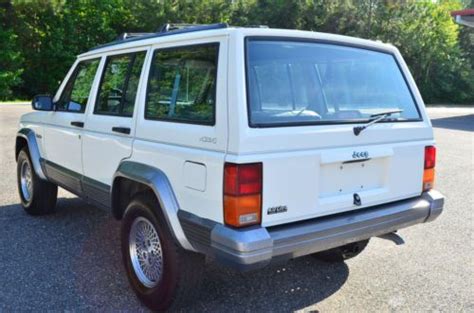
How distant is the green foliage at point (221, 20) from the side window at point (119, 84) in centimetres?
2083

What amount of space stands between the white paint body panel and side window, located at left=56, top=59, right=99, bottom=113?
29.0 inches

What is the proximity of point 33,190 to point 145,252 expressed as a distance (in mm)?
2536

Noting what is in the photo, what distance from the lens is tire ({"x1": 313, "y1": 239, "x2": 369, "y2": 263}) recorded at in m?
4.19

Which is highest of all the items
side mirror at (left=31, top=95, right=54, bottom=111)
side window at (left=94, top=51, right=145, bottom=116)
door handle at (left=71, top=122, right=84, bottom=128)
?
side window at (left=94, top=51, right=145, bottom=116)

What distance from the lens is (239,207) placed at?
2695mm

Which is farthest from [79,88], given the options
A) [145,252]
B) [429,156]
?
[429,156]

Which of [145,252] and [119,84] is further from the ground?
[119,84]

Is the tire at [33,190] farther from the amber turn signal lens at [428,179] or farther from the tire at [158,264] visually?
the amber turn signal lens at [428,179]

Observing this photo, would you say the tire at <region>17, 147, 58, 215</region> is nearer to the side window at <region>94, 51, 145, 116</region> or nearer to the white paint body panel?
the side window at <region>94, 51, 145, 116</region>

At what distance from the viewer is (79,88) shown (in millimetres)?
4684

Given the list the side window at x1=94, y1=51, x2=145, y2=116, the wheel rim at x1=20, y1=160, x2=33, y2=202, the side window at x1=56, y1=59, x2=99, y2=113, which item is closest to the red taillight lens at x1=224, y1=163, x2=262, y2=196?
the side window at x1=94, y1=51, x2=145, y2=116

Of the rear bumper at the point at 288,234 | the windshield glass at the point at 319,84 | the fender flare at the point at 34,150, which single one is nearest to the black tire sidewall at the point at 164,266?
the rear bumper at the point at 288,234

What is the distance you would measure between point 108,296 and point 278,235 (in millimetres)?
1604

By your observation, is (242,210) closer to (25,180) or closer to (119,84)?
(119,84)
